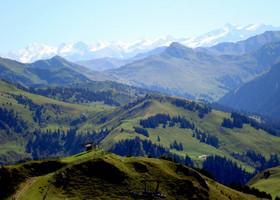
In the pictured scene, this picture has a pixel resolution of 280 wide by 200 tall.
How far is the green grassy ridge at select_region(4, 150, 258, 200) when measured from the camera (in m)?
97.5

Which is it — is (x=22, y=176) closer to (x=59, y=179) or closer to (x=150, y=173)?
(x=59, y=179)

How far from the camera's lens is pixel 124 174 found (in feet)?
355

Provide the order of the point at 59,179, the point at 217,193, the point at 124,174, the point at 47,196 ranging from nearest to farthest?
the point at 47,196 → the point at 59,179 → the point at 124,174 → the point at 217,193

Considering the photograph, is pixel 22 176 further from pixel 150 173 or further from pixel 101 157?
pixel 150 173

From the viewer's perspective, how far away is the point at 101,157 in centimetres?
11019

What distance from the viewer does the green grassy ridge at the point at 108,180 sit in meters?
97.5

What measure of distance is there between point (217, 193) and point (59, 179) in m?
Answer: 57.8

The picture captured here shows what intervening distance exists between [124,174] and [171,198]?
1625 centimetres

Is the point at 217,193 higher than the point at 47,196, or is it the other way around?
the point at 47,196

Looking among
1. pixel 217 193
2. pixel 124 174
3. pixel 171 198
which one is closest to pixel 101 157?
pixel 124 174

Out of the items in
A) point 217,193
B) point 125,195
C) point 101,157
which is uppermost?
point 101,157

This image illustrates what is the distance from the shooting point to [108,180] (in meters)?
105

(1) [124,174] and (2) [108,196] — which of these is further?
(1) [124,174]

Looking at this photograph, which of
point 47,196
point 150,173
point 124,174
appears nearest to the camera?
point 47,196
